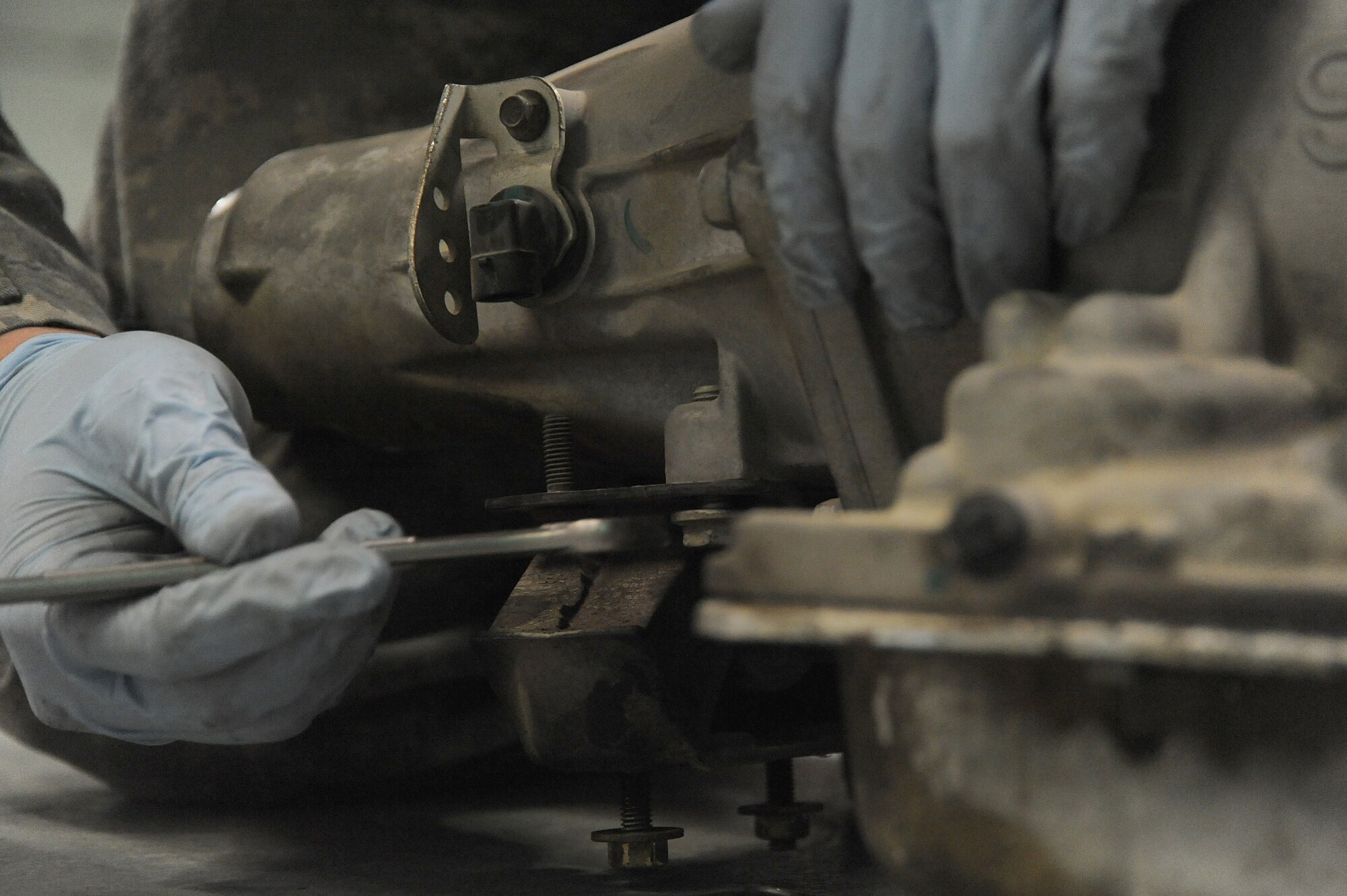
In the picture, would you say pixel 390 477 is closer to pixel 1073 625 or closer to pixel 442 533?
pixel 442 533

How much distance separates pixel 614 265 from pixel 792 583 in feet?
1.24

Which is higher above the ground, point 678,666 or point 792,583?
point 792,583

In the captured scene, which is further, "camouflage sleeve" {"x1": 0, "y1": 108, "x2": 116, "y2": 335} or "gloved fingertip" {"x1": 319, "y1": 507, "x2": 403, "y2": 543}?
"camouflage sleeve" {"x1": 0, "y1": 108, "x2": 116, "y2": 335}

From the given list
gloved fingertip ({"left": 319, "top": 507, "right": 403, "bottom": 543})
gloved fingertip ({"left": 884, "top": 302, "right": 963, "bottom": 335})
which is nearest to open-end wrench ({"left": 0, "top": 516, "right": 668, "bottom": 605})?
gloved fingertip ({"left": 319, "top": 507, "right": 403, "bottom": 543})

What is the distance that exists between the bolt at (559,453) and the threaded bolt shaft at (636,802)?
181 millimetres

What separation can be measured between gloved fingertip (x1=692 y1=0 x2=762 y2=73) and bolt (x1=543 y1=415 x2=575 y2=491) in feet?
0.94

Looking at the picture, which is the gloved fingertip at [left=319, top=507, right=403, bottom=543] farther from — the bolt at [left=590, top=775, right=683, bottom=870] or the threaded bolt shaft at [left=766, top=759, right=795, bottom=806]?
the threaded bolt shaft at [left=766, top=759, right=795, bottom=806]

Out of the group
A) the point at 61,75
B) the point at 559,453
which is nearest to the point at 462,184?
the point at 559,453

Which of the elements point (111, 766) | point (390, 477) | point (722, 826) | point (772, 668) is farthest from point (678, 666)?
point (111, 766)

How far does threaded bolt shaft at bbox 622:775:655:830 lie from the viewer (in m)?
0.80

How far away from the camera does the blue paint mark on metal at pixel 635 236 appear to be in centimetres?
75

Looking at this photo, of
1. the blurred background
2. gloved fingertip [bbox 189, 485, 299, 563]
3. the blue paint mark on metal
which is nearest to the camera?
gloved fingertip [bbox 189, 485, 299, 563]

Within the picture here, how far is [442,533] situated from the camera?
1.07 m

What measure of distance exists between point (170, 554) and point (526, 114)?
32 cm
